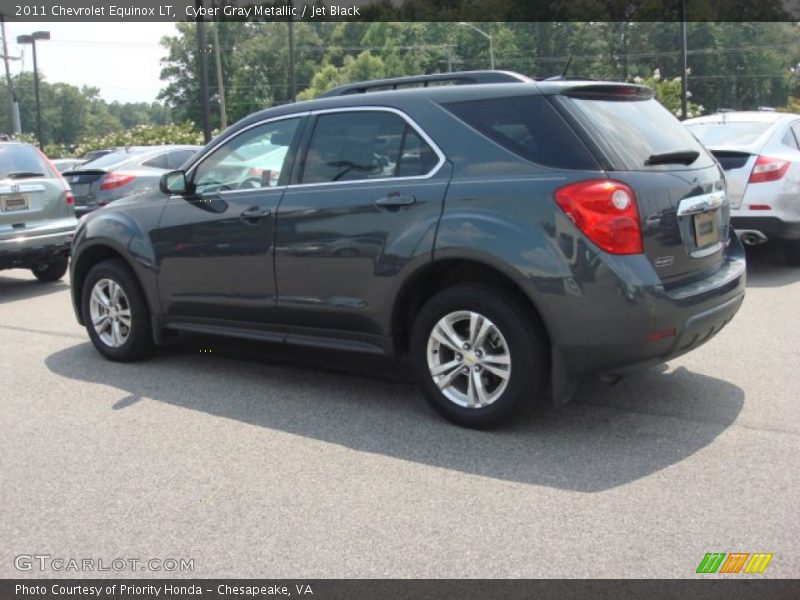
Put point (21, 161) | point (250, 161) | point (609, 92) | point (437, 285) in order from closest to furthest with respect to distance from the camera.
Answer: point (609, 92), point (437, 285), point (250, 161), point (21, 161)

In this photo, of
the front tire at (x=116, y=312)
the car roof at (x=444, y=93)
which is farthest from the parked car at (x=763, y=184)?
the front tire at (x=116, y=312)

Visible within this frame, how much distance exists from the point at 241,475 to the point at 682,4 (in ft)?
78.7

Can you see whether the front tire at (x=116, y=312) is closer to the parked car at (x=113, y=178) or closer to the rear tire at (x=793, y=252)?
the parked car at (x=113, y=178)

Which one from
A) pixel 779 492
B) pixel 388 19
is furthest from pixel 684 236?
pixel 388 19

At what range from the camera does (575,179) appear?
4.16 m

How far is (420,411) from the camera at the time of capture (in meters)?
5.05

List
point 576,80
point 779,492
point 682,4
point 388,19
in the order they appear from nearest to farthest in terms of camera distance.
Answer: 1. point 779,492
2. point 576,80
3. point 682,4
4. point 388,19

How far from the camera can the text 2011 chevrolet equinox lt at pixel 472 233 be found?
164 inches

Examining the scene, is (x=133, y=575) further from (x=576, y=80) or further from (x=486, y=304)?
(x=576, y=80)

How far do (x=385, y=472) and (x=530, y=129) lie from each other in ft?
6.16

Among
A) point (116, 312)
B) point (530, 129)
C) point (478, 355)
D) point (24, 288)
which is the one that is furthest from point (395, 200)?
point (24, 288)

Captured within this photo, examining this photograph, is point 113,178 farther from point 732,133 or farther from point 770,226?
point 770,226
